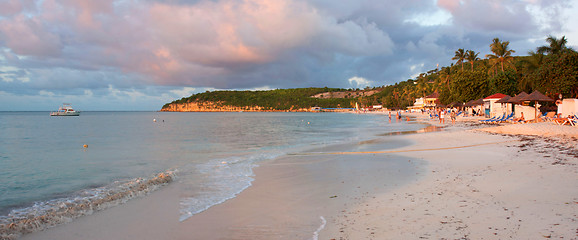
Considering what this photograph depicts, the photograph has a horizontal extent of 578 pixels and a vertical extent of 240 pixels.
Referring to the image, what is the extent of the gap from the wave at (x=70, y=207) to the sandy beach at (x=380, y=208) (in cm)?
33

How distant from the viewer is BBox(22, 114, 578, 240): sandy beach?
462 centimetres

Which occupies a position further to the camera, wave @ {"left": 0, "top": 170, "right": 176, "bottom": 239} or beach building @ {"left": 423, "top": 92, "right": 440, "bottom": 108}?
beach building @ {"left": 423, "top": 92, "right": 440, "bottom": 108}

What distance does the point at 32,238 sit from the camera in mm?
5246

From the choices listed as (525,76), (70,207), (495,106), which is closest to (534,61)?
(525,76)

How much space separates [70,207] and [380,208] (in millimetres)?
6112

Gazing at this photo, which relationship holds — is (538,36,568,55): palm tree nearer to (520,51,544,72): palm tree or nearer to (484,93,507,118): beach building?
(520,51,544,72): palm tree

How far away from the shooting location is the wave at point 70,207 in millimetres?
5699

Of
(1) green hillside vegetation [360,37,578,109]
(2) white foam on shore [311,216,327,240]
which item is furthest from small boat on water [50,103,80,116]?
(2) white foam on shore [311,216,327,240]

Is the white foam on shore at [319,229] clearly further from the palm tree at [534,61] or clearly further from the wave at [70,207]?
the palm tree at [534,61]

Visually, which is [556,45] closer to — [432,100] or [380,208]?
[432,100]

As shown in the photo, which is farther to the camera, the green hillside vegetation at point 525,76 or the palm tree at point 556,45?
the palm tree at point 556,45

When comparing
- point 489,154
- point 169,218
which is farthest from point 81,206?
point 489,154

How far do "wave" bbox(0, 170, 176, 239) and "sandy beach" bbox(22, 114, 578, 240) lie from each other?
0.33m

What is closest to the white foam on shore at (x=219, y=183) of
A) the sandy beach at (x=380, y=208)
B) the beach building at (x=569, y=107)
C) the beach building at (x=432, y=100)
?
the sandy beach at (x=380, y=208)
